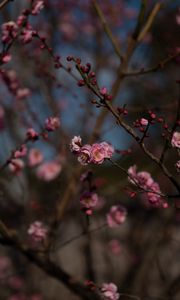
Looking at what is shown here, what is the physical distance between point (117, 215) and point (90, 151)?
3.62 ft

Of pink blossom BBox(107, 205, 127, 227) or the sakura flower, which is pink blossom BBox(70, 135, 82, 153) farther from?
pink blossom BBox(107, 205, 127, 227)

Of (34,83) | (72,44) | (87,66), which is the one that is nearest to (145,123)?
(87,66)

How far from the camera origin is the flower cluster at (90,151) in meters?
1.74

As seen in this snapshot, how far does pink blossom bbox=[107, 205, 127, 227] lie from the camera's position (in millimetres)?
2733

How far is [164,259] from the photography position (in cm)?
712

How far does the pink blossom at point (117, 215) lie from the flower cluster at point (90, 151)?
1.03m

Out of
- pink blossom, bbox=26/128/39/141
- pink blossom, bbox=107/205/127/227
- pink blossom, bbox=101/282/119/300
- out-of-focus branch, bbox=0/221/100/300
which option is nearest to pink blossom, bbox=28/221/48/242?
out-of-focus branch, bbox=0/221/100/300

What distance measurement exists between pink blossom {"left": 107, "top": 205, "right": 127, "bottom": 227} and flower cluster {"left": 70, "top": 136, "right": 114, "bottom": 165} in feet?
3.37

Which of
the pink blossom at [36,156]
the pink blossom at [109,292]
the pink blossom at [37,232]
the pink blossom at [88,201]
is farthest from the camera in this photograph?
the pink blossom at [36,156]

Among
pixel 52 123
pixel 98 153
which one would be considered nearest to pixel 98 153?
Result: pixel 98 153

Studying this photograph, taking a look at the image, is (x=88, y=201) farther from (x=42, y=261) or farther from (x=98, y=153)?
(x=98, y=153)

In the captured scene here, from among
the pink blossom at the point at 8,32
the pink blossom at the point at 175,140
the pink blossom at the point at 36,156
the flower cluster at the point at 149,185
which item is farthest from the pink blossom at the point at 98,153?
the pink blossom at the point at 36,156

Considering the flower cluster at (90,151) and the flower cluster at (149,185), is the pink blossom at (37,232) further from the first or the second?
the flower cluster at (90,151)

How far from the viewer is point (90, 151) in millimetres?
1740
